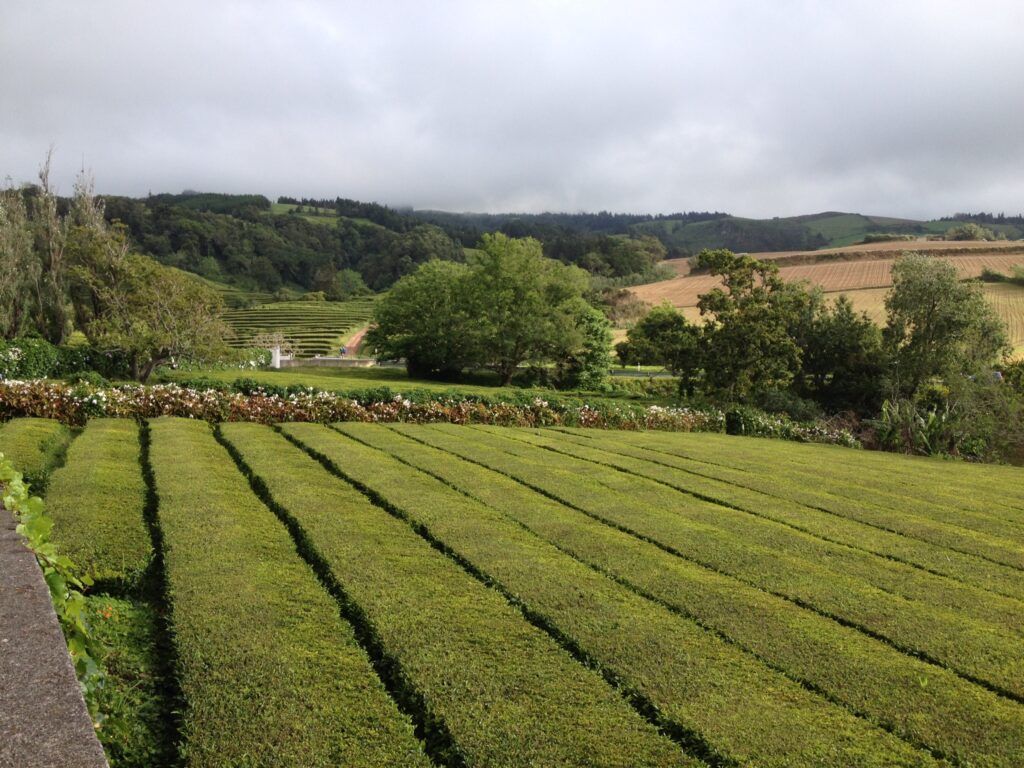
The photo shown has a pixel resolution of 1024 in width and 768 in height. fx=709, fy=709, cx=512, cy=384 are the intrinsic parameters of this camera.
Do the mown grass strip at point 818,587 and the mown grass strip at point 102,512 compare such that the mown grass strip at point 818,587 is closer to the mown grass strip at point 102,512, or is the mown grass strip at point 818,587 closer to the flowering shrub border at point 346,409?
the mown grass strip at point 102,512

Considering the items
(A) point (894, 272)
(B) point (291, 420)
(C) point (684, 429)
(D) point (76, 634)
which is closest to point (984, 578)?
(D) point (76, 634)

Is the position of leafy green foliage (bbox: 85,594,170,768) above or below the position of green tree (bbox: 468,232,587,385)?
below

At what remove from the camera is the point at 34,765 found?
212 cm

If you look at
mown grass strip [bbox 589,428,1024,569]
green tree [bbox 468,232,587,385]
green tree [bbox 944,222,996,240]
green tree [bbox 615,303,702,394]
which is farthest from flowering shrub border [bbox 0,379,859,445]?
green tree [bbox 944,222,996,240]

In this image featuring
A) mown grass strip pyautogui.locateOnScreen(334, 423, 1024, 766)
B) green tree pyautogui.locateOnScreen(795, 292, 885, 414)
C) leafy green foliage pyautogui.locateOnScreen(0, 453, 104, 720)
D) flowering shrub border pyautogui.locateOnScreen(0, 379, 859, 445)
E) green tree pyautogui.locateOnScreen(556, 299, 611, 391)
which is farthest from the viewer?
green tree pyautogui.locateOnScreen(556, 299, 611, 391)

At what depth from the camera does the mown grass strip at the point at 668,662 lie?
333 cm

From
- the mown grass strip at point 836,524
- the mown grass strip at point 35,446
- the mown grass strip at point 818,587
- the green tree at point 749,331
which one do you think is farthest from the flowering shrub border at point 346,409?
the mown grass strip at point 818,587

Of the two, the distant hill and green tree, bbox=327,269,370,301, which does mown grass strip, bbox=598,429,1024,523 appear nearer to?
the distant hill

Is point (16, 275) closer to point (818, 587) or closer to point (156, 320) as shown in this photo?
point (156, 320)

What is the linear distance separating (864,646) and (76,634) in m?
4.39

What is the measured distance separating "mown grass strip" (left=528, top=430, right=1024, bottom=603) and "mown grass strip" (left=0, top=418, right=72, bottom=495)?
7.34 meters

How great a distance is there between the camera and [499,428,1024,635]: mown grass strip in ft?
17.8

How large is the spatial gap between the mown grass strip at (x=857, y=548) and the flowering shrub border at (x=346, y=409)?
6.45 metres

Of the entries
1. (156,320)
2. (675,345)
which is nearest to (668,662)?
(675,345)
